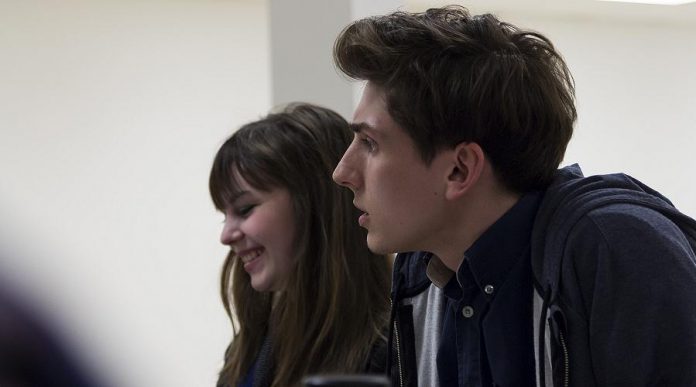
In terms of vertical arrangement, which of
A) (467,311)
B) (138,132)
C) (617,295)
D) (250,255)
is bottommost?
(138,132)

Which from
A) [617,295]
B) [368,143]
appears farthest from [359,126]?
[617,295]

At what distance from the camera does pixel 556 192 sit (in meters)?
1.51

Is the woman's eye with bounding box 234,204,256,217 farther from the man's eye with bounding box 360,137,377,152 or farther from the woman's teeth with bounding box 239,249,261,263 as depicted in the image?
the man's eye with bounding box 360,137,377,152

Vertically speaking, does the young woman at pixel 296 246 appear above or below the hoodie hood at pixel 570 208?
below

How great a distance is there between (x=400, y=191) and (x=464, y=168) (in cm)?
10

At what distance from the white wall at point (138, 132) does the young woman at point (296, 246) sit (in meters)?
1.35

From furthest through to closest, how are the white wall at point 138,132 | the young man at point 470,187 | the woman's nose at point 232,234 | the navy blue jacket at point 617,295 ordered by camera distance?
the white wall at point 138,132, the woman's nose at point 232,234, the young man at point 470,187, the navy blue jacket at point 617,295

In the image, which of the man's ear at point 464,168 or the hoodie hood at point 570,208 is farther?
the man's ear at point 464,168

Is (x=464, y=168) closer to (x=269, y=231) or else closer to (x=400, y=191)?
(x=400, y=191)

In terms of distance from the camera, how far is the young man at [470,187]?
1.44 metres

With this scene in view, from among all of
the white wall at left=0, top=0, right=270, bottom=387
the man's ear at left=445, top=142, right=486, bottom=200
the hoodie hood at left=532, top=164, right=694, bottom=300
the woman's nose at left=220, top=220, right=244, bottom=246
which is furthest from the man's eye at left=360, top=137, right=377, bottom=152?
the white wall at left=0, top=0, right=270, bottom=387

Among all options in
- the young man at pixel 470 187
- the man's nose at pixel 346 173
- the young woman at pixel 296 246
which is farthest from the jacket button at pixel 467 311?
the young woman at pixel 296 246

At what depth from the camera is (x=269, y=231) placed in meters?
2.06

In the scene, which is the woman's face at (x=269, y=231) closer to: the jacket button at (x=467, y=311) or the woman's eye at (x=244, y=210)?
the woman's eye at (x=244, y=210)
